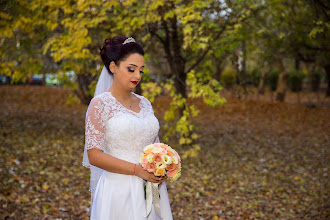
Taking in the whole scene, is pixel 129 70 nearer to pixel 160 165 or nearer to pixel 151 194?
pixel 160 165

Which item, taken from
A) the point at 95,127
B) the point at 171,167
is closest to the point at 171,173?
the point at 171,167

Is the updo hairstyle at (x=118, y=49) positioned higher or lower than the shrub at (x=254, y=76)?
lower

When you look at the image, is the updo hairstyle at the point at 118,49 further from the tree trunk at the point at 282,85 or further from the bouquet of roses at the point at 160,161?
the tree trunk at the point at 282,85

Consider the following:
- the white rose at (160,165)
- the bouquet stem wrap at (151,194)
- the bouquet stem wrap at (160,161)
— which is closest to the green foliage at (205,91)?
the bouquet stem wrap at (151,194)

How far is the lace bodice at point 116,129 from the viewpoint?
2.83m

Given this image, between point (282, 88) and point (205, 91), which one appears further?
point (282, 88)

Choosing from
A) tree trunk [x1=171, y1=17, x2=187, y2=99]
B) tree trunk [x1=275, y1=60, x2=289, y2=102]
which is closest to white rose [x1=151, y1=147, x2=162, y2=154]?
tree trunk [x1=171, y1=17, x2=187, y2=99]

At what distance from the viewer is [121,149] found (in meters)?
2.99

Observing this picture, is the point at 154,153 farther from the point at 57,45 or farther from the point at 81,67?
the point at 81,67

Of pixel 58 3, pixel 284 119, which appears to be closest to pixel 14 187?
pixel 58 3

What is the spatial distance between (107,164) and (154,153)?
1.33 ft

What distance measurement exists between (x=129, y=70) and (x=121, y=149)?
27.5 inches

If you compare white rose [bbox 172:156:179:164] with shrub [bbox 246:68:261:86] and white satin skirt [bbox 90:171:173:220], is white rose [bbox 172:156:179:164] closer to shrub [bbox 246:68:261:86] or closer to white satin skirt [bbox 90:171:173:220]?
white satin skirt [bbox 90:171:173:220]

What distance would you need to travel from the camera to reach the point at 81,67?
8.70 metres
